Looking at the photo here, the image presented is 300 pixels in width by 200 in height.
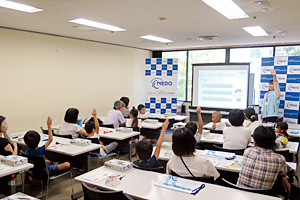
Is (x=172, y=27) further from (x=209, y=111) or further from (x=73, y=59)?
(x=209, y=111)

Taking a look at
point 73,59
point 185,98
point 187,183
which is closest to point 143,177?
point 187,183

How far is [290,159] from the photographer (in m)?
3.70

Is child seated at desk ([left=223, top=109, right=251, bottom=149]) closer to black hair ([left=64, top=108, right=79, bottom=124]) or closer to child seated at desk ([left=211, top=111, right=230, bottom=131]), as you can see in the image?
child seated at desk ([left=211, top=111, right=230, bottom=131])

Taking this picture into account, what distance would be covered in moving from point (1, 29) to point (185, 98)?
6.74 m

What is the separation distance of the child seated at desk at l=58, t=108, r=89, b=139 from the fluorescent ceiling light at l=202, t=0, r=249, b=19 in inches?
110

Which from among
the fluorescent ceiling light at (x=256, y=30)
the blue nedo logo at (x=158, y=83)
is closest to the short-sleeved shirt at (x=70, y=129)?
the fluorescent ceiling light at (x=256, y=30)

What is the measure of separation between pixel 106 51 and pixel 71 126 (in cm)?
443

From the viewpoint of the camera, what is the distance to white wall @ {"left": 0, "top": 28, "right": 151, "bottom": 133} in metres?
5.59

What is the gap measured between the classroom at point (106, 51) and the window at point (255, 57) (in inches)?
1.3

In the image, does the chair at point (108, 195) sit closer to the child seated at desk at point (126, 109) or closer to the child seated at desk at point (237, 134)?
the child seated at desk at point (237, 134)

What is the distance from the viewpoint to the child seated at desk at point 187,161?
2305 mm

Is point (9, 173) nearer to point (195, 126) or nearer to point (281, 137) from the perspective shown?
point (195, 126)

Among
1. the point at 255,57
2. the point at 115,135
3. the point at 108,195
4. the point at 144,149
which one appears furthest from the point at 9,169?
the point at 255,57

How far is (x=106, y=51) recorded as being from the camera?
8.13 m
